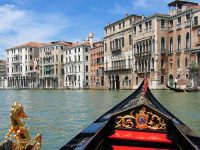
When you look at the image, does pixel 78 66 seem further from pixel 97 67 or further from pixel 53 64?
pixel 53 64

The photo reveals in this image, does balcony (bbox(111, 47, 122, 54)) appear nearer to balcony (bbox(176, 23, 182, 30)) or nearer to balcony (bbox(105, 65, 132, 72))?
balcony (bbox(105, 65, 132, 72))

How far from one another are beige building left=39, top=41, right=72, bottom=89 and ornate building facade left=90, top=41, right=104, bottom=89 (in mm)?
5733

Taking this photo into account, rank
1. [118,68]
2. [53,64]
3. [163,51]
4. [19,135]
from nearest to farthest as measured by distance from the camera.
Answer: [19,135] < [163,51] < [118,68] < [53,64]

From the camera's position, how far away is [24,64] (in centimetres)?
4325

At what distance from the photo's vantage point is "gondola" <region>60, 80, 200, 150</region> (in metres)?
2.64

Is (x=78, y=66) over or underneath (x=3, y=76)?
over

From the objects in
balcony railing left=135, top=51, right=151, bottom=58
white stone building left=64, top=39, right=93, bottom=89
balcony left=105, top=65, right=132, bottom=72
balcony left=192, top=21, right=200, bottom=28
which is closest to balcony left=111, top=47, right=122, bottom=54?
balcony left=105, top=65, right=132, bottom=72

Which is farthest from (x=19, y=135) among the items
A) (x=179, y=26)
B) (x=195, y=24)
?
(x=179, y=26)

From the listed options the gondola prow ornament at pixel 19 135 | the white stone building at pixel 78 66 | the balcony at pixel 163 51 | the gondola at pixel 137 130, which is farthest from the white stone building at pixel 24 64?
the gondola prow ornament at pixel 19 135

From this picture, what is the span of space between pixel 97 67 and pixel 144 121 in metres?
29.7

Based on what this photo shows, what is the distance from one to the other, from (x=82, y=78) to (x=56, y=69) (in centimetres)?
546

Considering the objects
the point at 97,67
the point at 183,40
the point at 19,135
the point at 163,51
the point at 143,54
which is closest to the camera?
the point at 19,135

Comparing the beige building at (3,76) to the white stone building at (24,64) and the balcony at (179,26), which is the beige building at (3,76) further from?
the balcony at (179,26)

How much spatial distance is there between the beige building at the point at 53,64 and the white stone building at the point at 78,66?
4.94 feet
